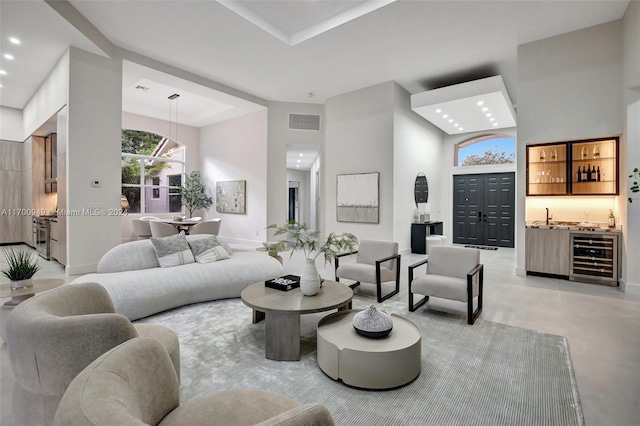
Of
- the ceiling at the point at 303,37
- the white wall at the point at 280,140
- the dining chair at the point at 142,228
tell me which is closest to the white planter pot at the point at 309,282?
the ceiling at the point at 303,37

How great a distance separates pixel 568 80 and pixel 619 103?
79 centimetres

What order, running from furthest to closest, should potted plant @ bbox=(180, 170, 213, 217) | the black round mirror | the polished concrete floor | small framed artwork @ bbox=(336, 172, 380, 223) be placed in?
potted plant @ bbox=(180, 170, 213, 217) → the black round mirror → small framed artwork @ bbox=(336, 172, 380, 223) → the polished concrete floor

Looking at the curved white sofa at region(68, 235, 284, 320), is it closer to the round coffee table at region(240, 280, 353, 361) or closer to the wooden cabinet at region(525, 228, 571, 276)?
the round coffee table at region(240, 280, 353, 361)

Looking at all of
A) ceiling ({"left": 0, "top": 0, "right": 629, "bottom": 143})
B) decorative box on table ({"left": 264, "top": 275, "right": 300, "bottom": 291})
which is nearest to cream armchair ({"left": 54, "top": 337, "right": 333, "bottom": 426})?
decorative box on table ({"left": 264, "top": 275, "right": 300, "bottom": 291})

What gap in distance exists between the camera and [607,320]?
356 centimetres

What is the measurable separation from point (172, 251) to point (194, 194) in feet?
21.7

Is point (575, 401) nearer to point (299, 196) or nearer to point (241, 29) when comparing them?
point (241, 29)

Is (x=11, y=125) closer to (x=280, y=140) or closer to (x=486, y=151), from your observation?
(x=280, y=140)

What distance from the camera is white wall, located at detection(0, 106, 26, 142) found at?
8.09 meters

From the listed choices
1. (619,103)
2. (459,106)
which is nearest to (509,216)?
(459,106)

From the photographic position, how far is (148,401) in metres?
1.14

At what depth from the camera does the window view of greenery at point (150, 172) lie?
9711 mm

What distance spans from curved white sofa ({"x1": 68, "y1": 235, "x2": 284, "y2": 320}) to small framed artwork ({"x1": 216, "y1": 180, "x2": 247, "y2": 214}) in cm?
504

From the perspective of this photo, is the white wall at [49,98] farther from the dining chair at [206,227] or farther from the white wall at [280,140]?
the white wall at [280,140]
